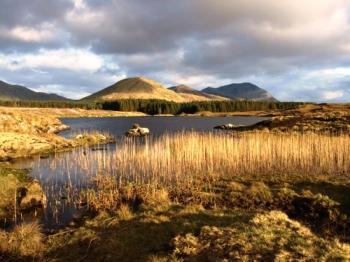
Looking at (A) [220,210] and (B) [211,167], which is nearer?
(A) [220,210]

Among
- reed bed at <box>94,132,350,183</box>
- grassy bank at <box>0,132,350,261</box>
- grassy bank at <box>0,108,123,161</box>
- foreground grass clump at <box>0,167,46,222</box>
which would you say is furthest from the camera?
grassy bank at <box>0,108,123,161</box>

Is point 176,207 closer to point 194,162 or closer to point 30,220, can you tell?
point 30,220

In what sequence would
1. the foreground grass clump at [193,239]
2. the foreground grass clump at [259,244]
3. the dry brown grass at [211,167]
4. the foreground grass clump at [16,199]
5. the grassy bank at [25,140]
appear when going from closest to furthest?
the foreground grass clump at [259,244], the foreground grass clump at [193,239], the foreground grass clump at [16,199], the dry brown grass at [211,167], the grassy bank at [25,140]

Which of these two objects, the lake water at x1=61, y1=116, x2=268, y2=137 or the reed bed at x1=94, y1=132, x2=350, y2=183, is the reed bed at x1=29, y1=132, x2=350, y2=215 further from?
the lake water at x1=61, y1=116, x2=268, y2=137

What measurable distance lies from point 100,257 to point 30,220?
7287 millimetres

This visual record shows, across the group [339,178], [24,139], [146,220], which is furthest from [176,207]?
[24,139]

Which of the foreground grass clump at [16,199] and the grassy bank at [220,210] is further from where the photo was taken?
the foreground grass clump at [16,199]

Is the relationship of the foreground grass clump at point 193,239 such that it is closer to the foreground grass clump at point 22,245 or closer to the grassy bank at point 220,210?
the grassy bank at point 220,210

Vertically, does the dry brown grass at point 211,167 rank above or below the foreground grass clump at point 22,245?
above

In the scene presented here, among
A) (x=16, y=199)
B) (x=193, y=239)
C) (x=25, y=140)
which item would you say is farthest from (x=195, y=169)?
(x=25, y=140)

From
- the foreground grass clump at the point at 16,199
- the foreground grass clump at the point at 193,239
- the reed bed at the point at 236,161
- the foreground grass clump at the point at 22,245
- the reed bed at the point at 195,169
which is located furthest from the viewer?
the reed bed at the point at 236,161

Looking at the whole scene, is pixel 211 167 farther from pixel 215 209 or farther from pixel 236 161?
pixel 215 209

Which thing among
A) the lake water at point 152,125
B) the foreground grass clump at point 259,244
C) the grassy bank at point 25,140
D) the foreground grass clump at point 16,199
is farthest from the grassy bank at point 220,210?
the lake water at point 152,125

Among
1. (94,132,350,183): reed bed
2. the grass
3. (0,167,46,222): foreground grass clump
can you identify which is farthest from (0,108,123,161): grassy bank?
(0,167,46,222): foreground grass clump
